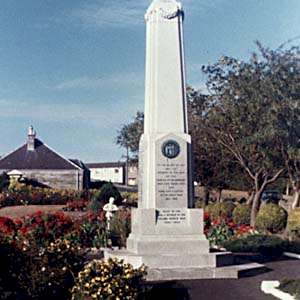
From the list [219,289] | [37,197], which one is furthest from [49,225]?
[37,197]

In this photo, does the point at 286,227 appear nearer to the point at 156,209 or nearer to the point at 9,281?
the point at 156,209

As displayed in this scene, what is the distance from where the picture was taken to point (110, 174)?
114375 millimetres

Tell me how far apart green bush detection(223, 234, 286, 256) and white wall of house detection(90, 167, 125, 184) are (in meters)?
89.9

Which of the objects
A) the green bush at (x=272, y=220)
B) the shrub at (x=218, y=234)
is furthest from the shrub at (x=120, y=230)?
the green bush at (x=272, y=220)

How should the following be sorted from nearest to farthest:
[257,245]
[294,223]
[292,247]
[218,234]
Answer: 1. [257,245]
2. [292,247]
3. [218,234]
4. [294,223]

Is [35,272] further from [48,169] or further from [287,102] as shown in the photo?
[48,169]

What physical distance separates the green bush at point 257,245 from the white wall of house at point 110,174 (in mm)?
89891

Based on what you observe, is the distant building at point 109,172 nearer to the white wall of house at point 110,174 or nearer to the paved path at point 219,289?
the white wall of house at point 110,174

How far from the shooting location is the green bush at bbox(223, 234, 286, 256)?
18.4 metres

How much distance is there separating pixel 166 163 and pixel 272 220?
1309 centimetres

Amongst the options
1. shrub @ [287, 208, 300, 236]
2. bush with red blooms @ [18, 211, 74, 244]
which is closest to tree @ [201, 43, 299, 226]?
shrub @ [287, 208, 300, 236]

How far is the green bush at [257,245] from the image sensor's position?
60.5 ft

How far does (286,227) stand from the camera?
26750 millimetres

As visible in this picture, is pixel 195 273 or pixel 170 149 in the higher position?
pixel 170 149
